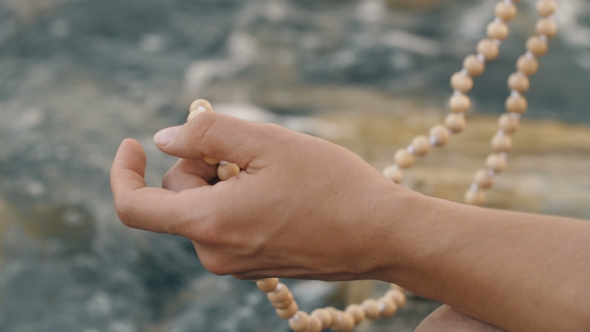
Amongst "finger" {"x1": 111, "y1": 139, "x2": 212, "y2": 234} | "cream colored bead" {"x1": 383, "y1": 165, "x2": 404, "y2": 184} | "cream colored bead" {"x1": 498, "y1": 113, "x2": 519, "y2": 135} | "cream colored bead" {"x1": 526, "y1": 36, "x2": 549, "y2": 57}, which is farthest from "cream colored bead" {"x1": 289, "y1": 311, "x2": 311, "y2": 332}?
"cream colored bead" {"x1": 526, "y1": 36, "x2": 549, "y2": 57}

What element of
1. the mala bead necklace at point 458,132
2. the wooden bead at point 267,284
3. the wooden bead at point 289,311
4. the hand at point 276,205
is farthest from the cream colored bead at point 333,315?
the hand at point 276,205

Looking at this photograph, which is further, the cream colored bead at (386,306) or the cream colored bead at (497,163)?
the cream colored bead at (497,163)

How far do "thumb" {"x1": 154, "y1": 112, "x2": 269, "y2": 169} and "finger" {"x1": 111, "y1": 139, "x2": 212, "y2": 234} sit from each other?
0.06m

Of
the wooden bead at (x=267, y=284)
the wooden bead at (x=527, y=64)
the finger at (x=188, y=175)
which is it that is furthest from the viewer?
the wooden bead at (x=527, y=64)

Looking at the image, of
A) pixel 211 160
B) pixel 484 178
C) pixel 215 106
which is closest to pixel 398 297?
pixel 484 178

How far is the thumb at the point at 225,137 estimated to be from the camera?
780mm

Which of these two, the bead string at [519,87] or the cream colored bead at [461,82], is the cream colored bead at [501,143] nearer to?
the bead string at [519,87]

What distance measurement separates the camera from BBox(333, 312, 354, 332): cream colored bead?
1.30m

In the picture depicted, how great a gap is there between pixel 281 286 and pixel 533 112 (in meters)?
1.79

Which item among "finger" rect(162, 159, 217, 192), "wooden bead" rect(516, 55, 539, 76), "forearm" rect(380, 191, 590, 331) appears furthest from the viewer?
"wooden bead" rect(516, 55, 539, 76)

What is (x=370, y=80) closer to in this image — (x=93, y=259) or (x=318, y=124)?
(x=318, y=124)

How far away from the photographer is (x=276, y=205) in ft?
2.49

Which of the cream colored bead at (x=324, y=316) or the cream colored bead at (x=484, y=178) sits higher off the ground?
the cream colored bead at (x=484, y=178)

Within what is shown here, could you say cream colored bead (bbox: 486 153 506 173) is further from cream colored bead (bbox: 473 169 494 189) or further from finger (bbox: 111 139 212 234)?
finger (bbox: 111 139 212 234)
